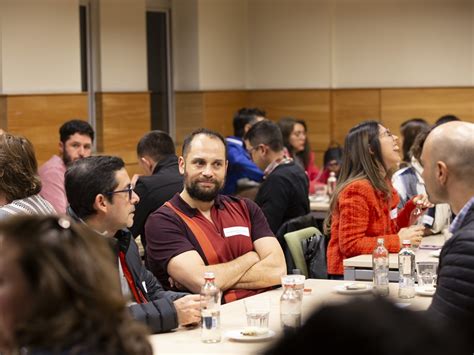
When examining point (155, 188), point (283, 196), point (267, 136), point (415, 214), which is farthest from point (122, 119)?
point (415, 214)

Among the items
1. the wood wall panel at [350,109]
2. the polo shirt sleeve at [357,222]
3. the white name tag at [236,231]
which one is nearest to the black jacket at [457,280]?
the white name tag at [236,231]

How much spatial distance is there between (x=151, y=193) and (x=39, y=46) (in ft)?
12.9

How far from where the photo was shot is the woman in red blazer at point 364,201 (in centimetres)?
561

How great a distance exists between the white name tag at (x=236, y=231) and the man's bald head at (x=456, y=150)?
1579mm

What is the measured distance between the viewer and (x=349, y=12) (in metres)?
12.4

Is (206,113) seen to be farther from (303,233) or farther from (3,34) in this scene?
(303,233)

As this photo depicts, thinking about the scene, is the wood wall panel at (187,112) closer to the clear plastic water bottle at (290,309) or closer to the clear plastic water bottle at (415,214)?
the clear plastic water bottle at (415,214)

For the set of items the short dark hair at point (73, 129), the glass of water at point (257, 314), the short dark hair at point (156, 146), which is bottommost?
the glass of water at point (257, 314)

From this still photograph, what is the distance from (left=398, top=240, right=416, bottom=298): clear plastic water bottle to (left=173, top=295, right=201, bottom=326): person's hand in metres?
1.09

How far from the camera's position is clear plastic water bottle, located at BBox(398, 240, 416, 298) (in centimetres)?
448

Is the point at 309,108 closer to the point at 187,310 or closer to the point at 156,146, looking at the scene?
the point at 156,146

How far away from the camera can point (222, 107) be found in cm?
1231

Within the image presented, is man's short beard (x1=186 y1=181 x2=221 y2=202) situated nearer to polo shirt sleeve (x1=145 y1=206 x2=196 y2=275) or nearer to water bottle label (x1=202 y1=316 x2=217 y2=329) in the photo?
polo shirt sleeve (x1=145 y1=206 x2=196 y2=275)

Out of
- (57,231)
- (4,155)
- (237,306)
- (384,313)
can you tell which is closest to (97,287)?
(57,231)
